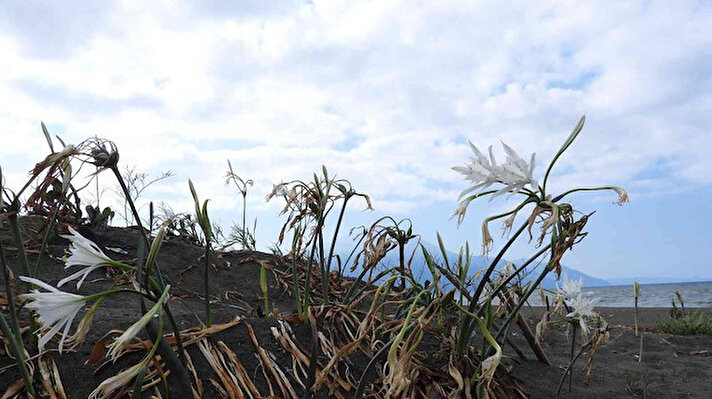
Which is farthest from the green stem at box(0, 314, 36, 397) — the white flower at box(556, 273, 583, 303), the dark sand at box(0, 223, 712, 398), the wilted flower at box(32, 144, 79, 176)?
the white flower at box(556, 273, 583, 303)

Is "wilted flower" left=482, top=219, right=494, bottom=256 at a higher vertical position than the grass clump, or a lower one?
higher

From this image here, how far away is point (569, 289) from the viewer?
88.3 inches

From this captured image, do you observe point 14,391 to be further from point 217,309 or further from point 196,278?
point 196,278

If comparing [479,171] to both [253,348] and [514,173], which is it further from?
[253,348]

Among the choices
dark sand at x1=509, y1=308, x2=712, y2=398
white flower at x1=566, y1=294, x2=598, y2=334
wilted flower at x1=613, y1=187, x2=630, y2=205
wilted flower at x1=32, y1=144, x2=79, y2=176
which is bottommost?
dark sand at x1=509, y1=308, x2=712, y2=398

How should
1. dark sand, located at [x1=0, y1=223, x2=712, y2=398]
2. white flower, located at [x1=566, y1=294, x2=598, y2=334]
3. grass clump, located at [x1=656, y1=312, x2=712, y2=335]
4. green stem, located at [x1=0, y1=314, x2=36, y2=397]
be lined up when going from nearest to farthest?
green stem, located at [x1=0, y1=314, x2=36, y2=397], dark sand, located at [x1=0, y1=223, x2=712, y2=398], white flower, located at [x1=566, y1=294, x2=598, y2=334], grass clump, located at [x1=656, y1=312, x2=712, y2=335]

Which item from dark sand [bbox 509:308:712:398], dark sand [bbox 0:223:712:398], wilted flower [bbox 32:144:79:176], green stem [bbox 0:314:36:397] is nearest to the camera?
wilted flower [bbox 32:144:79:176]

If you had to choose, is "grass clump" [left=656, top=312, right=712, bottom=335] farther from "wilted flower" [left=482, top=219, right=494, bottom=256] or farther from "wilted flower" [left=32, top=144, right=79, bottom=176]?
"wilted flower" [left=32, top=144, right=79, bottom=176]

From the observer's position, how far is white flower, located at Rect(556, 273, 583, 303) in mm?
2213

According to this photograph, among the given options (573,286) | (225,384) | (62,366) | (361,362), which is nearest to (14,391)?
(62,366)

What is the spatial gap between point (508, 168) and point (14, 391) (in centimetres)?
156

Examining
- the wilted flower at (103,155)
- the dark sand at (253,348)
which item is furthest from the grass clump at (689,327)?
the wilted flower at (103,155)

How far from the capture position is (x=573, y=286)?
88.4 inches

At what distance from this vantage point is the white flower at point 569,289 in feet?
7.26
